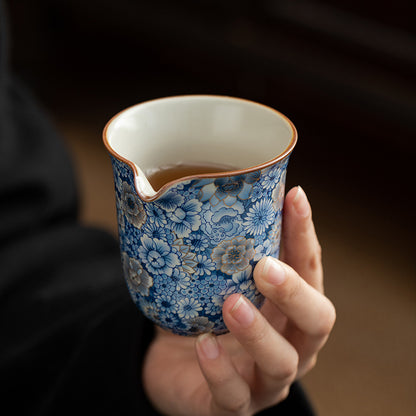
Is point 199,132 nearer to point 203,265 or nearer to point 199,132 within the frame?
Result: point 199,132

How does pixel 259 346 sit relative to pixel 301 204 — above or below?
below

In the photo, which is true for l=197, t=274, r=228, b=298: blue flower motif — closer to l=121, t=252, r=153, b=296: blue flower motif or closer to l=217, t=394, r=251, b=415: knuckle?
l=121, t=252, r=153, b=296: blue flower motif

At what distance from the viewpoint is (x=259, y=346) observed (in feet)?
1.84

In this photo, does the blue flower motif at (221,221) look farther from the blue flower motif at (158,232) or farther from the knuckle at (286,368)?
the knuckle at (286,368)

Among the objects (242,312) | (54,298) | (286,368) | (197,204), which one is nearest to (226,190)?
(197,204)

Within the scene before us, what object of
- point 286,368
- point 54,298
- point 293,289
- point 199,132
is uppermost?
point 199,132

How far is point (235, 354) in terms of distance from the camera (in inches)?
27.1

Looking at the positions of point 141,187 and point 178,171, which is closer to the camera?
point 141,187

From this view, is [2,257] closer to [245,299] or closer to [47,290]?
[47,290]

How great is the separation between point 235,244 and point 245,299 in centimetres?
6

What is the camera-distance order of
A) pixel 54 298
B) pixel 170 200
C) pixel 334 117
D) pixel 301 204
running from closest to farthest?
pixel 170 200, pixel 301 204, pixel 54 298, pixel 334 117

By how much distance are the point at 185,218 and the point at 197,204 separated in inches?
0.7

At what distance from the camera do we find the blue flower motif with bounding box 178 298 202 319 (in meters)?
0.53

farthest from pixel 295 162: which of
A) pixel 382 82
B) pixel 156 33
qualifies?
pixel 156 33
